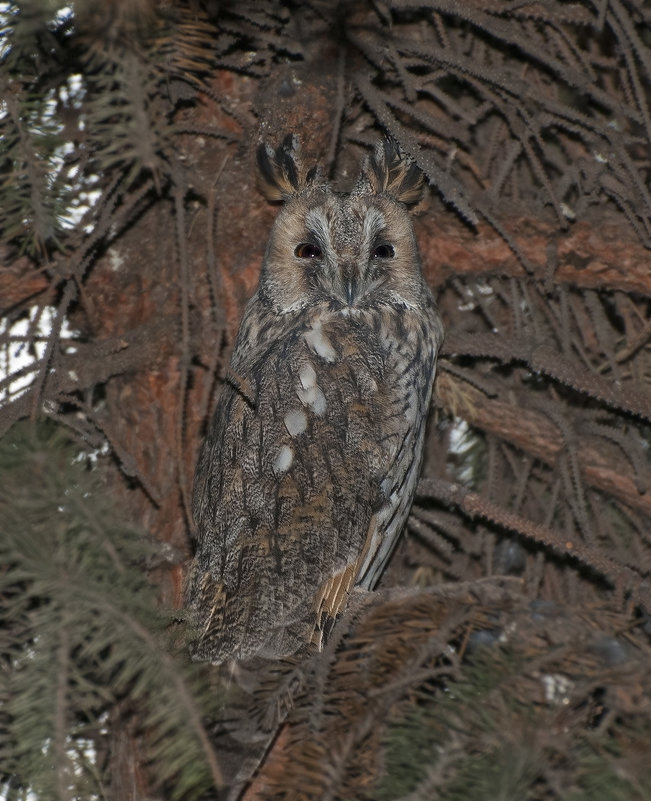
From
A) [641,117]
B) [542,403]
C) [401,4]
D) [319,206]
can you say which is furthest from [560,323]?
[401,4]

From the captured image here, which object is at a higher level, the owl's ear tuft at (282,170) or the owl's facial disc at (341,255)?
the owl's ear tuft at (282,170)

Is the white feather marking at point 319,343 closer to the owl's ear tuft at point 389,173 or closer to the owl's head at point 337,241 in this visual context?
the owl's head at point 337,241

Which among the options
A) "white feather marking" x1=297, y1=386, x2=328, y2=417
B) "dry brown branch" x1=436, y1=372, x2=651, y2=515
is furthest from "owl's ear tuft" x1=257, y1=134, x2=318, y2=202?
"dry brown branch" x1=436, y1=372, x2=651, y2=515

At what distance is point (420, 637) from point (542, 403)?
52.0 inches

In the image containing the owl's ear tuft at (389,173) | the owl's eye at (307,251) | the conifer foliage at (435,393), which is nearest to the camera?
the conifer foliage at (435,393)

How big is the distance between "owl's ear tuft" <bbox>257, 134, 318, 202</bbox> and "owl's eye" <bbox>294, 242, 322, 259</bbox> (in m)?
0.16

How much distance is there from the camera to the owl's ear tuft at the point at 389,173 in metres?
2.70

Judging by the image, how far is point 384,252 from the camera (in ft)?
8.63

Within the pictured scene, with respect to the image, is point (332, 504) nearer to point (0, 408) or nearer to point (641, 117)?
point (0, 408)

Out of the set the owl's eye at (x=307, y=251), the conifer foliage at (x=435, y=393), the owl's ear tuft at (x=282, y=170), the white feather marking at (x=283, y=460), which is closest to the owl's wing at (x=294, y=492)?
the white feather marking at (x=283, y=460)

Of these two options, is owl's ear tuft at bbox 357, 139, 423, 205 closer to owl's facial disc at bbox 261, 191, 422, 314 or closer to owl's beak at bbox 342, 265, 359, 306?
owl's facial disc at bbox 261, 191, 422, 314

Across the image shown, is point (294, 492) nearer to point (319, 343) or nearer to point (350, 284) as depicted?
point (319, 343)

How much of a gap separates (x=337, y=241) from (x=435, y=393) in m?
0.57

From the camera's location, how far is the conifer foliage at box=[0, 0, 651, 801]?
1182 millimetres
